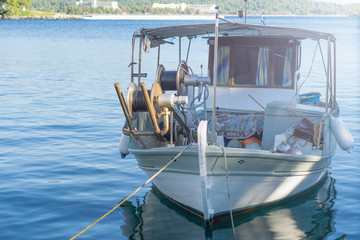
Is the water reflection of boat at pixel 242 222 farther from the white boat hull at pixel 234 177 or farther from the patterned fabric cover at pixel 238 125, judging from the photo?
the patterned fabric cover at pixel 238 125

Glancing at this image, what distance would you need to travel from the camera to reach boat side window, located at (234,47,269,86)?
38.2ft

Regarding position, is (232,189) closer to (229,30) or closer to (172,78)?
(172,78)

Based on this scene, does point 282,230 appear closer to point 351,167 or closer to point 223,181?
point 223,181

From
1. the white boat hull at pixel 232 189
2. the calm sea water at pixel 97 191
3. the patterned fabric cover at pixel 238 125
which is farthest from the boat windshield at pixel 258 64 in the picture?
the white boat hull at pixel 232 189

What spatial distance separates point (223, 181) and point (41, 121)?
37.3ft

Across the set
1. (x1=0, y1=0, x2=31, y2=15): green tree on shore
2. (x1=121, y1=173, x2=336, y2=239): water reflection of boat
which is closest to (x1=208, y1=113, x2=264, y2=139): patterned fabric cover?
(x1=121, y1=173, x2=336, y2=239): water reflection of boat

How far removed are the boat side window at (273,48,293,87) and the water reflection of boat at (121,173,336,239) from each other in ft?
9.06

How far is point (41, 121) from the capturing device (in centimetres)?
1841

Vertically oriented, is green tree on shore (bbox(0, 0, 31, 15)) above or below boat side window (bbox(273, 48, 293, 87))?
above

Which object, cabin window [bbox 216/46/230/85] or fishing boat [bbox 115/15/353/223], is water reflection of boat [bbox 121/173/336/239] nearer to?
fishing boat [bbox 115/15/353/223]

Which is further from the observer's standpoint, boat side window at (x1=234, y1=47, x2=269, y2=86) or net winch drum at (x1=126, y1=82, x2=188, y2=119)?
boat side window at (x1=234, y1=47, x2=269, y2=86)

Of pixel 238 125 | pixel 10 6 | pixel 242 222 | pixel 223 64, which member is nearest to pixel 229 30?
pixel 223 64

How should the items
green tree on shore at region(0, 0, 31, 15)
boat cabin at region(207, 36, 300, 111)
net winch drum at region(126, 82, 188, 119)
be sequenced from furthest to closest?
1. green tree on shore at region(0, 0, 31, 15)
2. boat cabin at region(207, 36, 300, 111)
3. net winch drum at region(126, 82, 188, 119)

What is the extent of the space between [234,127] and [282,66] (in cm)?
207
